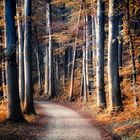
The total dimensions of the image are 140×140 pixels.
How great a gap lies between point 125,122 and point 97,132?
1333 millimetres

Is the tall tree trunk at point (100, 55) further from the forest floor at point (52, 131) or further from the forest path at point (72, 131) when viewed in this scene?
the forest floor at point (52, 131)

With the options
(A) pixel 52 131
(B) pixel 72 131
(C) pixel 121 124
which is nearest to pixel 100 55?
(C) pixel 121 124

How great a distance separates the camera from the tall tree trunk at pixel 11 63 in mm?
14812

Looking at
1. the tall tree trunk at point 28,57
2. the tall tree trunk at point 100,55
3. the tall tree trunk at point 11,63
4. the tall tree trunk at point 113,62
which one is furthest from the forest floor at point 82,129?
the tall tree trunk at point 100,55

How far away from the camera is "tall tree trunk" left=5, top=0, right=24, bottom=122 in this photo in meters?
14.8

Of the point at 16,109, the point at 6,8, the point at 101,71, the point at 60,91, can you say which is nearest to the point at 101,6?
the point at 101,71

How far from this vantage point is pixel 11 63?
14938 mm

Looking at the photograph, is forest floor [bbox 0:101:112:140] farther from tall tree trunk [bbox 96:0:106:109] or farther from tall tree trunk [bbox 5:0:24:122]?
tall tree trunk [bbox 96:0:106:109]

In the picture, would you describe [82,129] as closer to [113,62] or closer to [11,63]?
[11,63]

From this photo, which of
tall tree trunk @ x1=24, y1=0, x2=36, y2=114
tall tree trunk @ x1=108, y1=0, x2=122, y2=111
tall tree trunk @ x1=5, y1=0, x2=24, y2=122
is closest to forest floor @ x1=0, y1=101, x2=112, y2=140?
tall tree trunk @ x1=5, y1=0, x2=24, y2=122

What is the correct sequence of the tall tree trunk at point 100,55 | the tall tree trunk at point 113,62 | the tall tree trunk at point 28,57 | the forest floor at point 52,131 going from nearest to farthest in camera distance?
the forest floor at point 52,131 → the tall tree trunk at point 113,62 → the tall tree trunk at point 28,57 → the tall tree trunk at point 100,55

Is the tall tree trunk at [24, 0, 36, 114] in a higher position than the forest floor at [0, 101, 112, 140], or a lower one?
higher

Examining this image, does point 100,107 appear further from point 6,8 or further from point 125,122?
point 6,8

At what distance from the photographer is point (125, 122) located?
14.4 m
